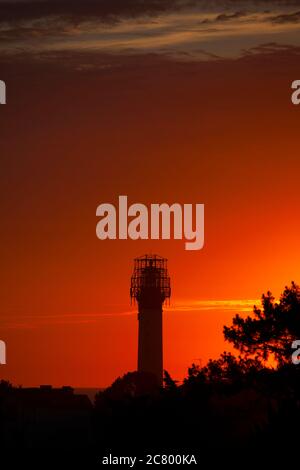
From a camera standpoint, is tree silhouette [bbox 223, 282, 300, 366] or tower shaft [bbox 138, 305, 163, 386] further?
tower shaft [bbox 138, 305, 163, 386]

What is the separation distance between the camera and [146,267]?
332 feet

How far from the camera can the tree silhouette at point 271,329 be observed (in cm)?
6679

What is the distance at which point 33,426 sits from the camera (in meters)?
62.3

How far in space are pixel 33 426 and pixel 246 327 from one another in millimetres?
12803

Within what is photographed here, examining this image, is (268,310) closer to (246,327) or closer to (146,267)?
(246,327)

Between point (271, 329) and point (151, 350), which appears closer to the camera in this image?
point (271, 329)

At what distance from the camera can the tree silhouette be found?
66794 mm

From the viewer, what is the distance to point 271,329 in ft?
224
